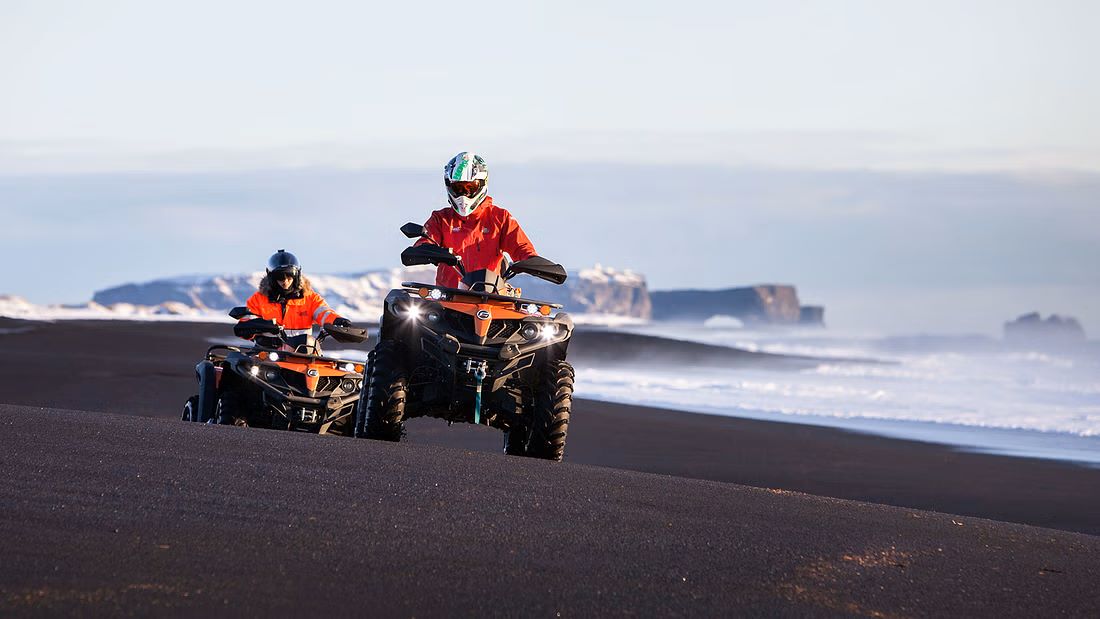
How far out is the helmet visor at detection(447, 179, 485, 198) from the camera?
12.3m

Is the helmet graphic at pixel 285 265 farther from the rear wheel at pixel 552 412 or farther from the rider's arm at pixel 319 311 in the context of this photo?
the rear wheel at pixel 552 412

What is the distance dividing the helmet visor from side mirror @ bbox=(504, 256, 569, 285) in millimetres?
747

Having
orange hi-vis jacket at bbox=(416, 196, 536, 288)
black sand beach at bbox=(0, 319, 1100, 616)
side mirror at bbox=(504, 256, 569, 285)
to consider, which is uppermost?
orange hi-vis jacket at bbox=(416, 196, 536, 288)

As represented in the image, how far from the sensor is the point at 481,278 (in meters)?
12.0

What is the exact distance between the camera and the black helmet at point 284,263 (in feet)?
47.4

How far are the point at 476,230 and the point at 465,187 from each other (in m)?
0.41

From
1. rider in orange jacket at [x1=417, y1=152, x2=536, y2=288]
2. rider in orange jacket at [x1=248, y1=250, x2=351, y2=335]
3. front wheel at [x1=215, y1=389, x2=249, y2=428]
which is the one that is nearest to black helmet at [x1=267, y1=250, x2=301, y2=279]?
rider in orange jacket at [x1=248, y1=250, x2=351, y2=335]

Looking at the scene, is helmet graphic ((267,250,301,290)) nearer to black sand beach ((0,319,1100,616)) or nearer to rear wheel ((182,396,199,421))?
rear wheel ((182,396,199,421))

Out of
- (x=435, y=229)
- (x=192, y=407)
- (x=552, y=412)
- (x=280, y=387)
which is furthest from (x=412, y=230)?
(x=192, y=407)

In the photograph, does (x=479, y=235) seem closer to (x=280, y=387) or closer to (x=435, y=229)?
(x=435, y=229)

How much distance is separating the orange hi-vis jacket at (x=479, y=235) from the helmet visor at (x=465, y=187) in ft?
0.67

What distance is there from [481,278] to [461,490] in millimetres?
3621

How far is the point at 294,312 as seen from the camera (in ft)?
48.0

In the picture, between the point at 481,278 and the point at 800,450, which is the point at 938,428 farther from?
the point at 481,278
